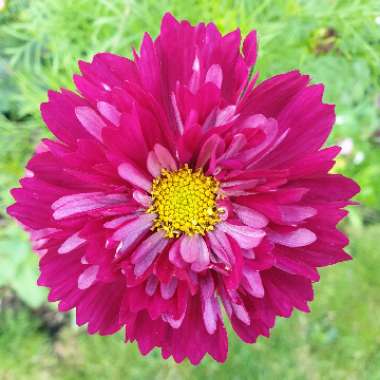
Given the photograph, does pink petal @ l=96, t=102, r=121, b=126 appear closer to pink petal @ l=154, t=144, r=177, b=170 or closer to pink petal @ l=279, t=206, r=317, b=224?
pink petal @ l=154, t=144, r=177, b=170

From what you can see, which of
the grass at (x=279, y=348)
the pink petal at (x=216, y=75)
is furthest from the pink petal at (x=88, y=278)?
the grass at (x=279, y=348)

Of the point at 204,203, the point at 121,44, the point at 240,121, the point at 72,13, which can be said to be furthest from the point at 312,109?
the point at 72,13

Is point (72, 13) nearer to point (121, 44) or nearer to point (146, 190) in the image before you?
point (121, 44)

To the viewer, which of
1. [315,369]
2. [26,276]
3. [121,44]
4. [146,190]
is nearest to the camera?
[146,190]

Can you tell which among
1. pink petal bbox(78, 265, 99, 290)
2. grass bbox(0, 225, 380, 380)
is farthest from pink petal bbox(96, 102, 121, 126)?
grass bbox(0, 225, 380, 380)

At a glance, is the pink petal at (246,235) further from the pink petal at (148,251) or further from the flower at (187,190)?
the pink petal at (148,251)

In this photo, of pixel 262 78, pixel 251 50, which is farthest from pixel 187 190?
pixel 262 78

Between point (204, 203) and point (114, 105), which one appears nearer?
point (114, 105)
